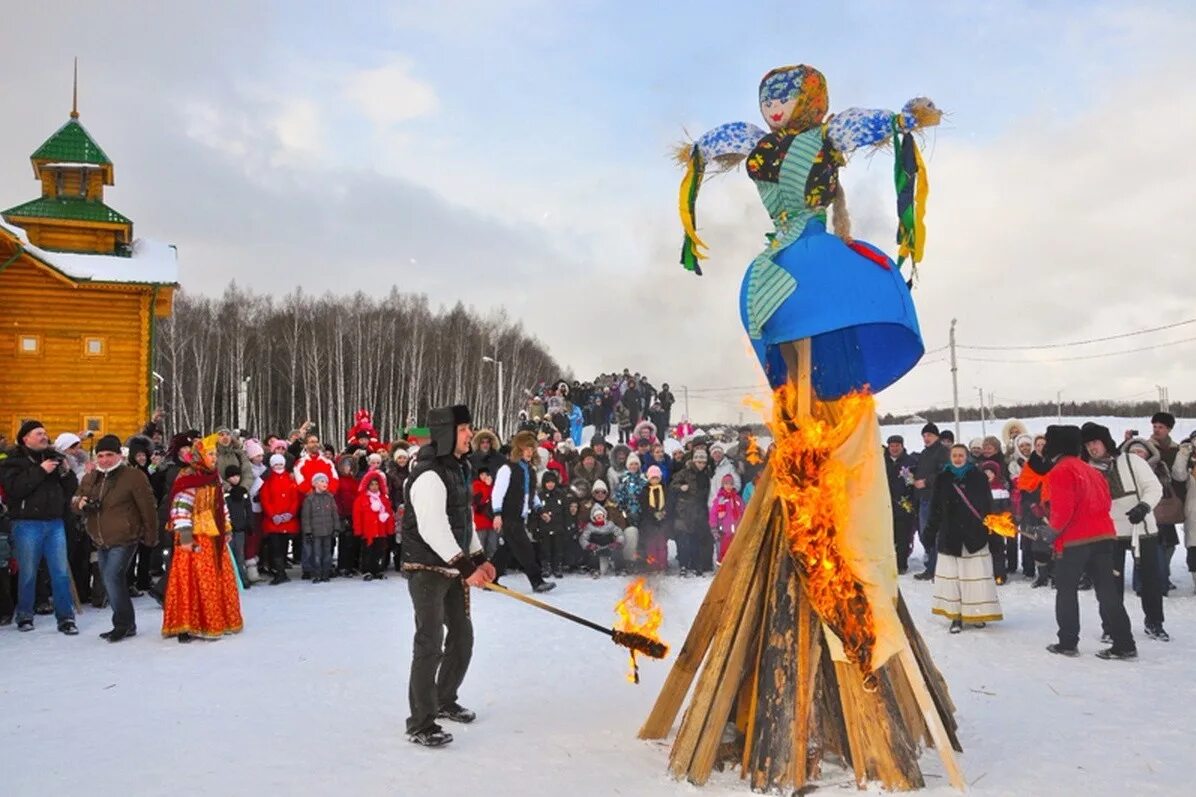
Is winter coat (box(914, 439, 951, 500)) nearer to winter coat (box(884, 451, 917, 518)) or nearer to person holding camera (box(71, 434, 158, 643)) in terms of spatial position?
winter coat (box(884, 451, 917, 518))

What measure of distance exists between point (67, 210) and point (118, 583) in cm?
2182

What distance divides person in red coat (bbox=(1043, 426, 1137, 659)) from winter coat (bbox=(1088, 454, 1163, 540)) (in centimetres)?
121

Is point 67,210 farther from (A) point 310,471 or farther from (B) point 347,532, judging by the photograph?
(B) point 347,532

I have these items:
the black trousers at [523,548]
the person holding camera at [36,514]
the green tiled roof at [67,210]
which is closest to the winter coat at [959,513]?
the black trousers at [523,548]

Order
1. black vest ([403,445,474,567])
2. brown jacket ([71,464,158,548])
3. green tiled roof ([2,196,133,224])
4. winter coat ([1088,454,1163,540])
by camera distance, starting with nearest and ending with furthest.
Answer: black vest ([403,445,474,567]), brown jacket ([71,464,158,548]), winter coat ([1088,454,1163,540]), green tiled roof ([2,196,133,224])

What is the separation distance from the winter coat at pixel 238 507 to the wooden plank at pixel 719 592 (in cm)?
742

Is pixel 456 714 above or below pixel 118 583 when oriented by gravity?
below

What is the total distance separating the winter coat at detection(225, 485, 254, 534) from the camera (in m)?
10.3

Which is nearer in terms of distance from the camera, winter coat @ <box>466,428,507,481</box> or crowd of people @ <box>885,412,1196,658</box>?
crowd of people @ <box>885,412,1196,658</box>

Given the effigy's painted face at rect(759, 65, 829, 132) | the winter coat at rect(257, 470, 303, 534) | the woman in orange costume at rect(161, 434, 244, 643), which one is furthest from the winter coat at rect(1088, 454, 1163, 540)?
the winter coat at rect(257, 470, 303, 534)

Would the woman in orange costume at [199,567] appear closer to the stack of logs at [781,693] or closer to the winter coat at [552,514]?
the winter coat at [552,514]

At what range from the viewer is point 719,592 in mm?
4516

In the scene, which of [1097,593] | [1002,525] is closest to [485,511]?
[1002,525]

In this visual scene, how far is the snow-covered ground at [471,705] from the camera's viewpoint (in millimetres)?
4207
